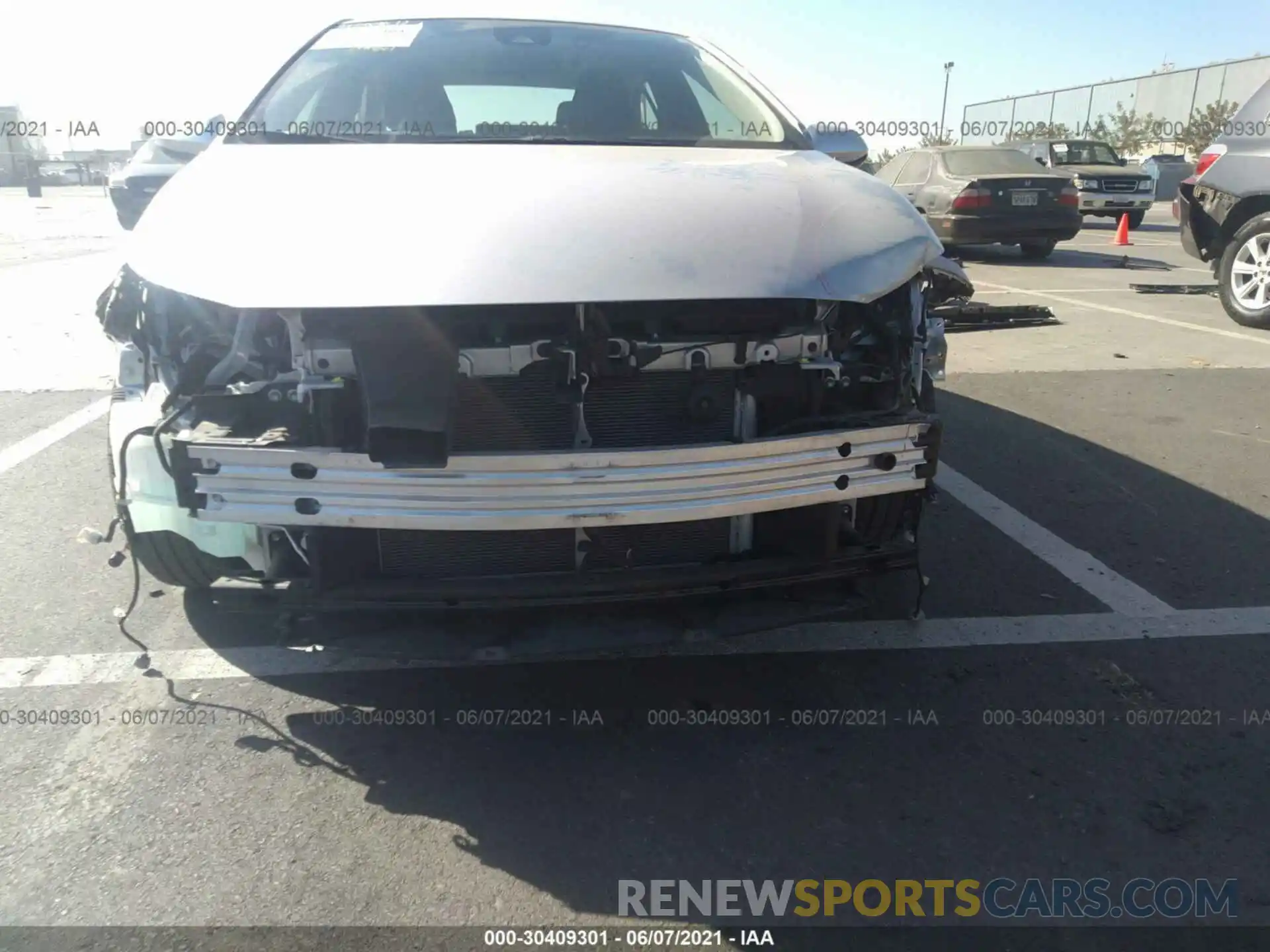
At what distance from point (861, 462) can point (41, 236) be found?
61.6 feet

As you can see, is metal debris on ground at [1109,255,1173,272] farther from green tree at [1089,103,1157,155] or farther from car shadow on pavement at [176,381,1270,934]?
green tree at [1089,103,1157,155]

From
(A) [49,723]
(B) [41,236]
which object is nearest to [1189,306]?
(A) [49,723]

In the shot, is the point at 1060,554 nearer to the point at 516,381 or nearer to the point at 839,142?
the point at 839,142

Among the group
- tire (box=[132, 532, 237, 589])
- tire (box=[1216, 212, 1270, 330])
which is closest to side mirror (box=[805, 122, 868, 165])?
tire (box=[132, 532, 237, 589])

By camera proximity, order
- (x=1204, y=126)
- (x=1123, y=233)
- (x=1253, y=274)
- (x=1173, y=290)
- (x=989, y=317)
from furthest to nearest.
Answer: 1. (x=1204, y=126)
2. (x=1123, y=233)
3. (x=1173, y=290)
4. (x=989, y=317)
5. (x=1253, y=274)

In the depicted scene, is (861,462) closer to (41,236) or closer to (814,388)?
(814,388)

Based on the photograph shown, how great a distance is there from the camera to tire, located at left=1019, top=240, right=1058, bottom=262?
44.1 feet

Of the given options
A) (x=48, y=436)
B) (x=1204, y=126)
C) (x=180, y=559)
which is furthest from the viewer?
(x=1204, y=126)

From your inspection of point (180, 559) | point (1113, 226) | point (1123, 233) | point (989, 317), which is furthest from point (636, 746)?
point (1113, 226)

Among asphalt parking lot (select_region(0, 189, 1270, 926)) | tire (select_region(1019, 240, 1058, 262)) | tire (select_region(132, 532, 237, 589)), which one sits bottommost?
asphalt parking lot (select_region(0, 189, 1270, 926))

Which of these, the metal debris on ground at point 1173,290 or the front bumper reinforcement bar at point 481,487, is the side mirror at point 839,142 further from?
the metal debris on ground at point 1173,290

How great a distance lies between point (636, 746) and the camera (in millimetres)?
2566

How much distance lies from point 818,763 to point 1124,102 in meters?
51.4

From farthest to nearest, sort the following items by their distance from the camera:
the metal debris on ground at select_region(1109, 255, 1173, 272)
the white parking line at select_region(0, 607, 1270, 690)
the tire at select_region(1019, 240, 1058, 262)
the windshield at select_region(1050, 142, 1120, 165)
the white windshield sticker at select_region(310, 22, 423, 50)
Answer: the windshield at select_region(1050, 142, 1120, 165) → the tire at select_region(1019, 240, 1058, 262) → the metal debris on ground at select_region(1109, 255, 1173, 272) → the white windshield sticker at select_region(310, 22, 423, 50) → the white parking line at select_region(0, 607, 1270, 690)
